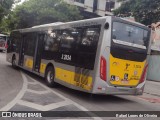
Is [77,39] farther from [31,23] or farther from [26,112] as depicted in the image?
[31,23]

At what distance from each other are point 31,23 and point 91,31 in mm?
29788

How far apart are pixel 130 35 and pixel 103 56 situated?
145 centimetres

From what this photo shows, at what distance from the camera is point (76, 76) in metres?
12.0

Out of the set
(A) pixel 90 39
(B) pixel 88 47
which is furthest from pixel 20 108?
(A) pixel 90 39

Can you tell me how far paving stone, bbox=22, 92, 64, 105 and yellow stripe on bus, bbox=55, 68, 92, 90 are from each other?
2.91 ft

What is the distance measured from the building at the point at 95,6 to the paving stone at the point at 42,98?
139ft

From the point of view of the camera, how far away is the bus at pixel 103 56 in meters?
10.9

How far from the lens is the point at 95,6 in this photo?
5944 cm

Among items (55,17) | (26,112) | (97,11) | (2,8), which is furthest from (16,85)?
(97,11)

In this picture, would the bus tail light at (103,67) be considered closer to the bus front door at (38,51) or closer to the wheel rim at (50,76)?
the wheel rim at (50,76)

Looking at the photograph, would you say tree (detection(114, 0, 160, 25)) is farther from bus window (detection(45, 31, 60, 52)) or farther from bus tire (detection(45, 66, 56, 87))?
bus tire (detection(45, 66, 56, 87))

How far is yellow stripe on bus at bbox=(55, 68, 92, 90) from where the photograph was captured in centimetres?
1124

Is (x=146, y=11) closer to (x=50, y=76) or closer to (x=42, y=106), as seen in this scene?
(x=50, y=76)

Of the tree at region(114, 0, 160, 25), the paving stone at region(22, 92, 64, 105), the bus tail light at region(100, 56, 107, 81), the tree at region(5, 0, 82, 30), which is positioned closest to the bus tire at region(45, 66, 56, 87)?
the paving stone at region(22, 92, 64, 105)
